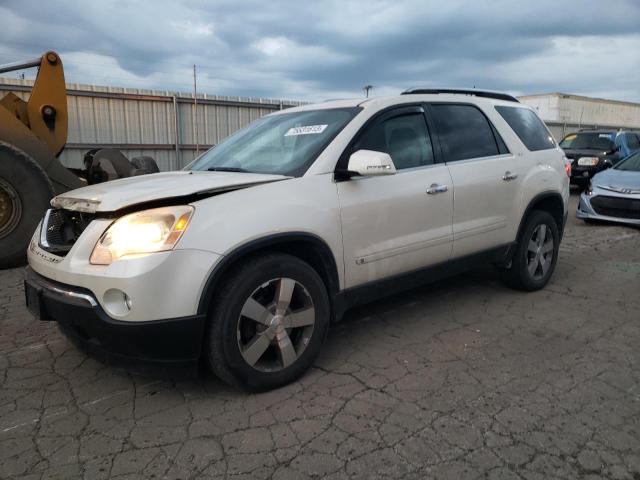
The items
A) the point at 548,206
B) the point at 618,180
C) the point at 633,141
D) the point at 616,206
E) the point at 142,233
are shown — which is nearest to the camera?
the point at 142,233

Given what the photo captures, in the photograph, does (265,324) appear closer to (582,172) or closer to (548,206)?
(548,206)

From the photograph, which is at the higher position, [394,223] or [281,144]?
[281,144]

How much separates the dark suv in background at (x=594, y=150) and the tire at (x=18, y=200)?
1252 cm

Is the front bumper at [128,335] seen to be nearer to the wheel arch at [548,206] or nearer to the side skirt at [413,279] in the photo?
the side skirt at [413,279]

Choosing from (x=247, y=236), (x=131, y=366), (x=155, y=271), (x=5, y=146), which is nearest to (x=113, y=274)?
(x=155, y=271)

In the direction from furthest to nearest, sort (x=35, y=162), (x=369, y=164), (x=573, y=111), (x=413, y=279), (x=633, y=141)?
(x=573, y=111), (x=633, y=141), (x=35, y=162), (x=413, y=279), (x=369, y=164)

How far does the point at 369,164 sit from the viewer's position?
306cm

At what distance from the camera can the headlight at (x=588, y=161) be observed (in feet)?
42.7

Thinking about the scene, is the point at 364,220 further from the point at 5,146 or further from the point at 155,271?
the point at 5,146

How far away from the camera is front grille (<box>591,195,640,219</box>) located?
814 cm

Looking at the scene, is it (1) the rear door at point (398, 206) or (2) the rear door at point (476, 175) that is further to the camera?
(2) the rear door at point (476, 175)

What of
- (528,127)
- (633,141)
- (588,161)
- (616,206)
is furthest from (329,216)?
(633,141)

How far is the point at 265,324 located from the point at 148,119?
9733 mm

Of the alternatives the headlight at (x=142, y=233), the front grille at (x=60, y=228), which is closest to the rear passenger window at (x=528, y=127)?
the headlight at (x=142, y=233)
